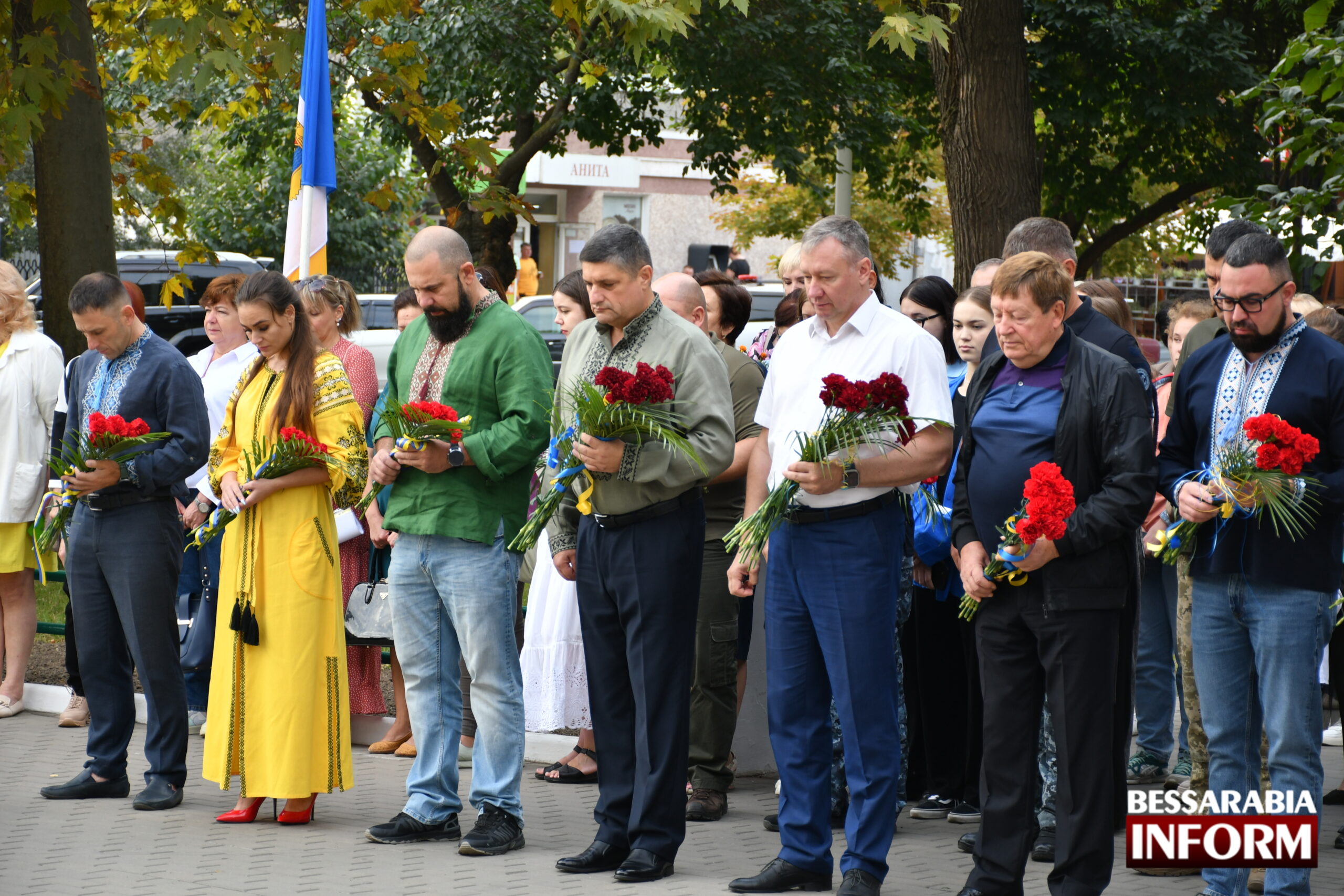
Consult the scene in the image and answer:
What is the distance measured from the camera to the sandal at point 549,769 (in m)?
7.15

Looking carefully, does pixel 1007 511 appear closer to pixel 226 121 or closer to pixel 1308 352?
pixel 1308 352

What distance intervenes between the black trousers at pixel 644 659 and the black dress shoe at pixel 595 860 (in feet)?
0.11

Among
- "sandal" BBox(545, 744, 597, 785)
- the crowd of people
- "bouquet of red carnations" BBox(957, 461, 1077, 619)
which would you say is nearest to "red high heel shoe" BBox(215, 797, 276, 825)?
the crowd of people

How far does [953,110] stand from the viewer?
36.6ft

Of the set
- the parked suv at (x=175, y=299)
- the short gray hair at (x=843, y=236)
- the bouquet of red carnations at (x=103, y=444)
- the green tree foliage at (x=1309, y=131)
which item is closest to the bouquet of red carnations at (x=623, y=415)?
the short gray hair at (x=843, y=236)

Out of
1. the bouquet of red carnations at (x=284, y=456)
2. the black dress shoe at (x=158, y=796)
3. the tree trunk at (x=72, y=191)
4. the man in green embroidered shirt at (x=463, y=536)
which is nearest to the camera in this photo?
the man in green embroidered shirt at (x=463, y=536)

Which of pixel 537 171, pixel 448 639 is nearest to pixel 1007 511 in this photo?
pixel 448 639

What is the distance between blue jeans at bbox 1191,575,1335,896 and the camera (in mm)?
4828

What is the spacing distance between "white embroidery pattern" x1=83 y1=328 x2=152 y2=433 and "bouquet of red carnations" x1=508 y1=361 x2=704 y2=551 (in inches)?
88.0

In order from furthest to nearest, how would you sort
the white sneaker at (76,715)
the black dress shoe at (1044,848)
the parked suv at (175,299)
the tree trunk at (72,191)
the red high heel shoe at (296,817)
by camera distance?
the parked suv at (175,299) → the tree trunk at (72,191) → the white sneaker at (76,715) → the red high heel shoe at (296,817) → the black dress shoe at (1044,848)

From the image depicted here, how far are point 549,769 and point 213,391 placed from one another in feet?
8.93

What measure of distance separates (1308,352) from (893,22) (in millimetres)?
2454

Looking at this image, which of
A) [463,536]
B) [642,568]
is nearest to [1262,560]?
[642,568]

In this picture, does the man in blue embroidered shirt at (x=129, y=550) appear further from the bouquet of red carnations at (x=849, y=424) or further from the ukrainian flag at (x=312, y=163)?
the bouquet of red carnations at (x=849, y=424)
